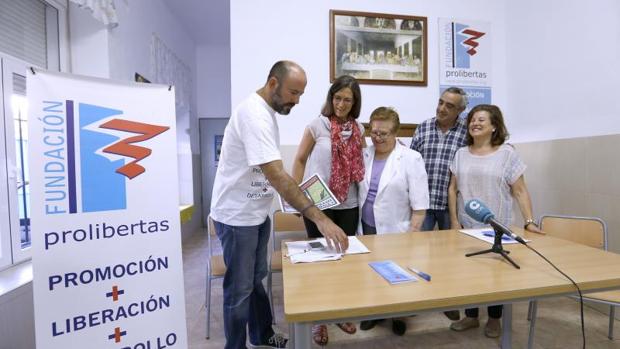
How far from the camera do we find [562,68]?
238cm

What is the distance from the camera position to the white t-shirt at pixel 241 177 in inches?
52.8

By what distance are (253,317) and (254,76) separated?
1742mm

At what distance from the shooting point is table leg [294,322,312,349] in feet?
2.80

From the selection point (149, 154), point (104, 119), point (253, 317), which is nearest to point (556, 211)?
point (253, 317)

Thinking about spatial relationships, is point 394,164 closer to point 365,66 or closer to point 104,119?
point 365,66

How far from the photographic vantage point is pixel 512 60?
2.82m

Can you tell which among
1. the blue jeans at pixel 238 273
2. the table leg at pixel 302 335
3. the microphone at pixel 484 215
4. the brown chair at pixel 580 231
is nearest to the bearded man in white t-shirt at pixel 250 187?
the blue jeans at pixel 238 273

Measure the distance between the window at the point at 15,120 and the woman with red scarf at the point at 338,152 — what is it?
1467mm

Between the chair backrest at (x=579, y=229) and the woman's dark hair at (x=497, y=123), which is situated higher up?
the woman's dark hair at (x=497, y=123)

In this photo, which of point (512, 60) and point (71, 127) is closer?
point (71, 127)

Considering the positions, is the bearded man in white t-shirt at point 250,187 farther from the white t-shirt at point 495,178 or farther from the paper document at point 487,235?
the white t-shirt at point 495,178

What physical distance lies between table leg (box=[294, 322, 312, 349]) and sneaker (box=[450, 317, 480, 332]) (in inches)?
61.9

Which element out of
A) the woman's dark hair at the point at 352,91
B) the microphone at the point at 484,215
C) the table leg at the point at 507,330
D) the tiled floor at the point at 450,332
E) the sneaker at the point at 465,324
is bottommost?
the tiled floor at the point at 450,332

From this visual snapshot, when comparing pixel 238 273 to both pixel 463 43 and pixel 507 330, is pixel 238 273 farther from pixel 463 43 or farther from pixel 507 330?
pixel 463 43
